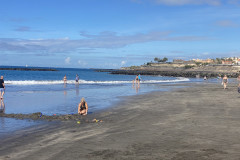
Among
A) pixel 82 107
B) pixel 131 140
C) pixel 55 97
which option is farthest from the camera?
pixel 55 97

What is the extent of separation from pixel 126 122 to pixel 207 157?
5.32 m

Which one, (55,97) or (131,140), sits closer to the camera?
(131,140)

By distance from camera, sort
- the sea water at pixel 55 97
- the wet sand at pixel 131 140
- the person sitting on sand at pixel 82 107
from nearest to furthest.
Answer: the wet sand at pixel 131 140 → the person sitting on sand at pixel 82 107 → the sea water at pixel 55 97

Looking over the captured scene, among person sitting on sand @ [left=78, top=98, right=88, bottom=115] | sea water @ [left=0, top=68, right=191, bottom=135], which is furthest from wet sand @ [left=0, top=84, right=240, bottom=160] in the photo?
sea water @ [left=0, top=68, right=191, bottom=135]

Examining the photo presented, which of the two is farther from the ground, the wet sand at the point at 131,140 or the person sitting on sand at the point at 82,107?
the person sitting on sand at the point at 82,107

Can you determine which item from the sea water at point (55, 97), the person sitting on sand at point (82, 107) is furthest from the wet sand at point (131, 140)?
the sea water at point (55, 97)

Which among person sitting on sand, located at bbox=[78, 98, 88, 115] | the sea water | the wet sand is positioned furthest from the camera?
the sea water

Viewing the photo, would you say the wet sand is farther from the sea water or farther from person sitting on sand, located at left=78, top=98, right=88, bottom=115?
the sea water

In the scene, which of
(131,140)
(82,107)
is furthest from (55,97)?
(131,140)

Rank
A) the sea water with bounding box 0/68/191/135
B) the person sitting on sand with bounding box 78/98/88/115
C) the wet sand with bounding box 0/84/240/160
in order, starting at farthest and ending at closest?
1. the sea water with bounding box 0/68/191/135
2. the person sitting on sand with bounding box 78/98/88/115
3. the wet sand with bounding box 0/84/240/160

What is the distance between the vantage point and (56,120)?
11.8m

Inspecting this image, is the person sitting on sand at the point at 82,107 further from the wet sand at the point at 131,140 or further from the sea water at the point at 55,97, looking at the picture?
the wet sand at the point at 131,140

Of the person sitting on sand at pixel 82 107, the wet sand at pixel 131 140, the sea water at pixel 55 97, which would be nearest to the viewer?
the wet sand at pixel 131 140

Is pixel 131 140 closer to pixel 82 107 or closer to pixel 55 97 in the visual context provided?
pixel 82 107
